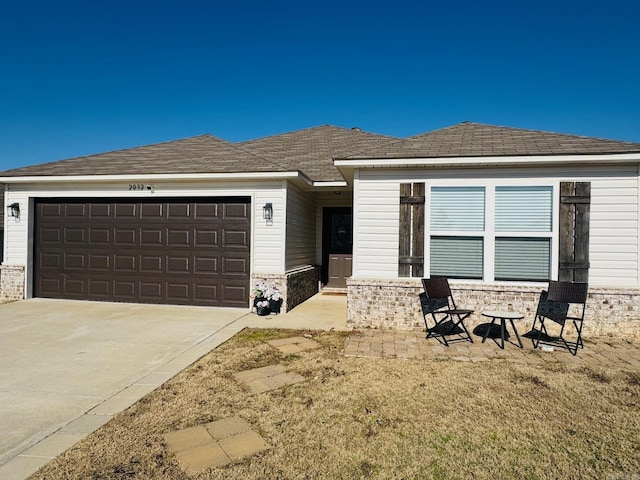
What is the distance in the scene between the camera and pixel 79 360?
4.53m

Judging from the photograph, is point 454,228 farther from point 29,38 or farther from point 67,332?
point 29,38

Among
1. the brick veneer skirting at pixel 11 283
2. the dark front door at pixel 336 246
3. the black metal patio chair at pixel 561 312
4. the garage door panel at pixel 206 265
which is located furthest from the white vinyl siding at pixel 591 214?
the brick veneer skirting at pixel 11 283

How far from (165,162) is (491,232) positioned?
7431 millimetres

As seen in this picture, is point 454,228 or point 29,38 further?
point 29,38

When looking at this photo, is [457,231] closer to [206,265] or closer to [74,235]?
[206,265]

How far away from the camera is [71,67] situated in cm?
1098

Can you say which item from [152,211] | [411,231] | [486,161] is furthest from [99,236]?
[486,161]

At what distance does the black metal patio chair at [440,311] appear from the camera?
5.77 meters

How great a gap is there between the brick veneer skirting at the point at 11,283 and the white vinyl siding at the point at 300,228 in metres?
6.52

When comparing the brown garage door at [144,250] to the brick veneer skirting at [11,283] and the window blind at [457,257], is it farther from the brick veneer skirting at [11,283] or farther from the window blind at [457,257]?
the window blind at [457,257]

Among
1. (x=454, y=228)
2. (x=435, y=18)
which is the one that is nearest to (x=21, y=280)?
(x=454, y=228)

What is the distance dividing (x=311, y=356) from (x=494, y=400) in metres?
2.29

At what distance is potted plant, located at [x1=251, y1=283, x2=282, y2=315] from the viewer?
7.38 metres

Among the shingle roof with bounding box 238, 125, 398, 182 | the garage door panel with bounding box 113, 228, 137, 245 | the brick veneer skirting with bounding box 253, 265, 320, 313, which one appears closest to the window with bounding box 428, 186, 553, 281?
the brick veneer skirting with bounding box 253, 265, 320, 313
